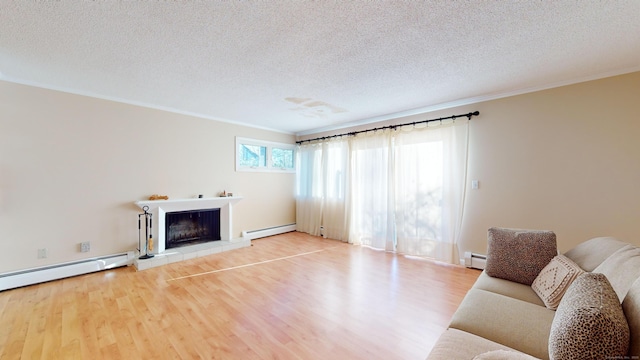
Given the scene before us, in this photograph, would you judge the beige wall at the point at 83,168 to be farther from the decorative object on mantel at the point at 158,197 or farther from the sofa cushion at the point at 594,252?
the sofa cushion at the point at 594,252

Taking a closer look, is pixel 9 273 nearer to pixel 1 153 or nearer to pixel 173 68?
pixel 1 153

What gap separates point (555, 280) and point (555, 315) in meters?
0.67

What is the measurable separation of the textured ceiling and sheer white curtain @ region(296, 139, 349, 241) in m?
1.86

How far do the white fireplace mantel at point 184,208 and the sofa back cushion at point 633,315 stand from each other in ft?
14.9

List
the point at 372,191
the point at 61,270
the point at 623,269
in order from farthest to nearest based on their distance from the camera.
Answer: the point at 372,191 < the point at 61,270 < the point at 623,269

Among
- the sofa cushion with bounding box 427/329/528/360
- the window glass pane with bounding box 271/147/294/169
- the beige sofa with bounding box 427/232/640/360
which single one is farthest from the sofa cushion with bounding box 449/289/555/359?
the window glass pane with bounding box 271/147/294/169

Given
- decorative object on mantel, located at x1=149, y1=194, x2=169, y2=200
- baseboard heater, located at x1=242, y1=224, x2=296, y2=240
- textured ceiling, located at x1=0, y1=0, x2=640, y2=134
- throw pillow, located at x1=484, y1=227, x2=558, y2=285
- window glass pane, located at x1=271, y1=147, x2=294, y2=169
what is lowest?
baseboard heater, located at x1=242, y1=224, x2=296, y2=240

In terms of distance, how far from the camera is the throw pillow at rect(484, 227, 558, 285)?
1.86 meters

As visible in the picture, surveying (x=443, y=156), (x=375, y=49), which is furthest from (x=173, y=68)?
(x=443, y=156)

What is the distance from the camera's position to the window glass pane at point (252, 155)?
16.5 feet

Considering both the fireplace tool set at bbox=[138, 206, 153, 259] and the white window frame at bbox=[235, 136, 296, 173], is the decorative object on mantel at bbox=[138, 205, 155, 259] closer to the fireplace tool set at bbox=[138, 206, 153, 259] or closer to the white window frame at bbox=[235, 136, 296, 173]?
the fireplace tool set at bbox=[138, 206, 153, 259]

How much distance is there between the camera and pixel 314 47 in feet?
7.00

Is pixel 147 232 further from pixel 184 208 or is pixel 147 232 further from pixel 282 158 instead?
pixel 282 158

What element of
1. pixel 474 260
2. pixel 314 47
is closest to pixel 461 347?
pixel 314 47
